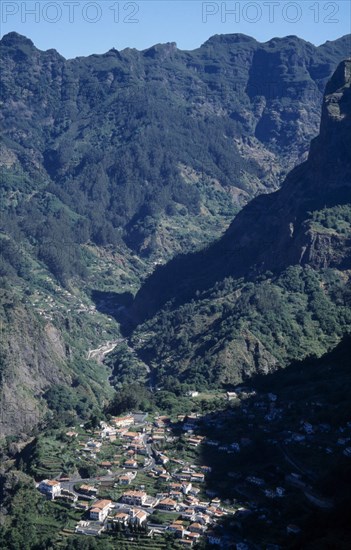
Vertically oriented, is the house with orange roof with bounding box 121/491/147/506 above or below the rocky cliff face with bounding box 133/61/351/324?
below

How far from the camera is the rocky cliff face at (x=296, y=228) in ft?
457

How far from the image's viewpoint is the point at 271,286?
13688 centimetres

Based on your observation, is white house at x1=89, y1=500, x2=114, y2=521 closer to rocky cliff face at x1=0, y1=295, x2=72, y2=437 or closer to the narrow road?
rocky cliff face at x1=0, y1=295, x2=72, y2=437

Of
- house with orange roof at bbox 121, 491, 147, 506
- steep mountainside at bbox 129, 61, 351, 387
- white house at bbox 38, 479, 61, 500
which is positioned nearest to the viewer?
house with orange roof at bbox 121, 491, 147, 506

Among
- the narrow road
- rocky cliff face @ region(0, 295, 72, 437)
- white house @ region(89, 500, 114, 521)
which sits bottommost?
white house @ region(89, 500, 114, 521)

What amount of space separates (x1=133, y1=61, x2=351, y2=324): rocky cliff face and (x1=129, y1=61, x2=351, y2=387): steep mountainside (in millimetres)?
179

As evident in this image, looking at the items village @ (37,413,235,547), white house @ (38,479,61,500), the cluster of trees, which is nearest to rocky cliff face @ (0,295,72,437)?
the cluster of trees

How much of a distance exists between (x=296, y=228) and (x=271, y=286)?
11771 mm

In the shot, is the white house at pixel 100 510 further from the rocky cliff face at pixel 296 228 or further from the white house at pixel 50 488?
the rocky cliff face at pixel 296 228

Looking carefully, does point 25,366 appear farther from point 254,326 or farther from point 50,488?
point 50,488

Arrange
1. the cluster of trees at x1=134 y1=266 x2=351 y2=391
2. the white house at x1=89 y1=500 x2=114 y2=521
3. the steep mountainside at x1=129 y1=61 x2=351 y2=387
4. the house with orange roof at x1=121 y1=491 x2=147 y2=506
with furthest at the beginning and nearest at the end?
the steep mountainside at x1=129 y1=61 x2=351 y2=387 → the cluster of trees at x1=134 y1=266 x2=351 y2=391 → the house with orange roof at x1=121 y1=491 x2=147 y2=506 → the white house at x1=89 y1=500 x2=114 y2=521

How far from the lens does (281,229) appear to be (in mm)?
149625

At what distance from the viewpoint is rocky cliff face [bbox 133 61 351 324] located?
139 meters

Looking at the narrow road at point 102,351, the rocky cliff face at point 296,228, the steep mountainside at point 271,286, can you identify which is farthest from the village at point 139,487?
the narrow road at point 102,351
